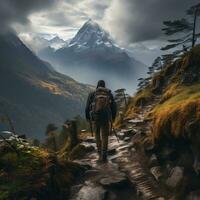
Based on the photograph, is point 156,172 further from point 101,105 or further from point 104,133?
point 101,105

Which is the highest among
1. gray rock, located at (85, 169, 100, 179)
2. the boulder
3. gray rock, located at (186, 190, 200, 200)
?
the boulder

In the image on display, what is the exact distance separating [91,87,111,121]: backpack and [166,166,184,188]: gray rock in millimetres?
4911

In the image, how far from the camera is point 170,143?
1505 cm

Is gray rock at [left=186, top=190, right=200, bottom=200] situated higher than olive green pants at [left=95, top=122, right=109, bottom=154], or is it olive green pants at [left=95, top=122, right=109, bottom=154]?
olive green pants at [left=95, top=122, right=109, bottom=154]

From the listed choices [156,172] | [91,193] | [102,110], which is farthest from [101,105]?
[91,193]

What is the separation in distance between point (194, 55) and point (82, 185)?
1341cm

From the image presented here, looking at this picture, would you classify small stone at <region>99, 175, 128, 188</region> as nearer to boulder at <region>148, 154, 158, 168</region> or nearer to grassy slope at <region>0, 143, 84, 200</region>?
grassy slope at <region>0, 143, 84, 200</region>

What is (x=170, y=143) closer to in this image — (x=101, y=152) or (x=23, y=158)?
(x=101, y=152)

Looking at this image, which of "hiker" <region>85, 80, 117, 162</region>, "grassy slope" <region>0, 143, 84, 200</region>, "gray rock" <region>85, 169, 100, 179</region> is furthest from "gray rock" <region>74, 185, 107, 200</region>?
"hiker" <region>85, 80, 117, 162</region>

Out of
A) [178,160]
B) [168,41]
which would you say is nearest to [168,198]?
[178,160]

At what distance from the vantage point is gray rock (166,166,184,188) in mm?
13180

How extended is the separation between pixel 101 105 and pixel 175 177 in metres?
5.52

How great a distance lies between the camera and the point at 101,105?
693 inches

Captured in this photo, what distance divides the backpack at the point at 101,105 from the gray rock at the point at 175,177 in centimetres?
491
